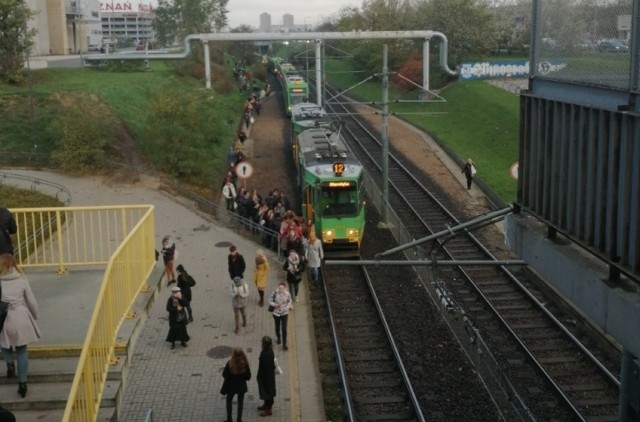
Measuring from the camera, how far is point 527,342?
17.2 metres

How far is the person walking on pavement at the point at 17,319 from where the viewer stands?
7836 mm

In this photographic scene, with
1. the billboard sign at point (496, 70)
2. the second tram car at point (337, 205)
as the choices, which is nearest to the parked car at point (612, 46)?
the second tram car at point (337, 205)

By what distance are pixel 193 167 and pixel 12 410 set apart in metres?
24.7

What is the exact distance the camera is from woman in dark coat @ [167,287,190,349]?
1581cm

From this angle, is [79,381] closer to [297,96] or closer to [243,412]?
[243,412]

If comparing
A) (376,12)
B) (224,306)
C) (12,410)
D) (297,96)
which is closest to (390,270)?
(224,306)

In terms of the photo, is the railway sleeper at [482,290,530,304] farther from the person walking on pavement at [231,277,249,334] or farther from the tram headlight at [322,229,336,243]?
the person walking on pavement at [231,277,249,334]

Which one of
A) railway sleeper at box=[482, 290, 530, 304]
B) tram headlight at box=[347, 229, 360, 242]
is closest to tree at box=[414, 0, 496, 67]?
tram headlight at box=[347, 229, 360, 242]

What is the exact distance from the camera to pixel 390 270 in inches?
886

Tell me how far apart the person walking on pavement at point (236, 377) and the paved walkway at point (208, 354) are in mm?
590

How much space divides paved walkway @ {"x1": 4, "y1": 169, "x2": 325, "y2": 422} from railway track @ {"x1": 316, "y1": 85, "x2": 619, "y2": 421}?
320cm

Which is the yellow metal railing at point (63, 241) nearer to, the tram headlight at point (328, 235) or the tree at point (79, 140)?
the tram headlight at point (328, 235)

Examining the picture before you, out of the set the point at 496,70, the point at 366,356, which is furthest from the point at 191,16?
the point at 366,356

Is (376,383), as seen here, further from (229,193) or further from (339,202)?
(229,193)
